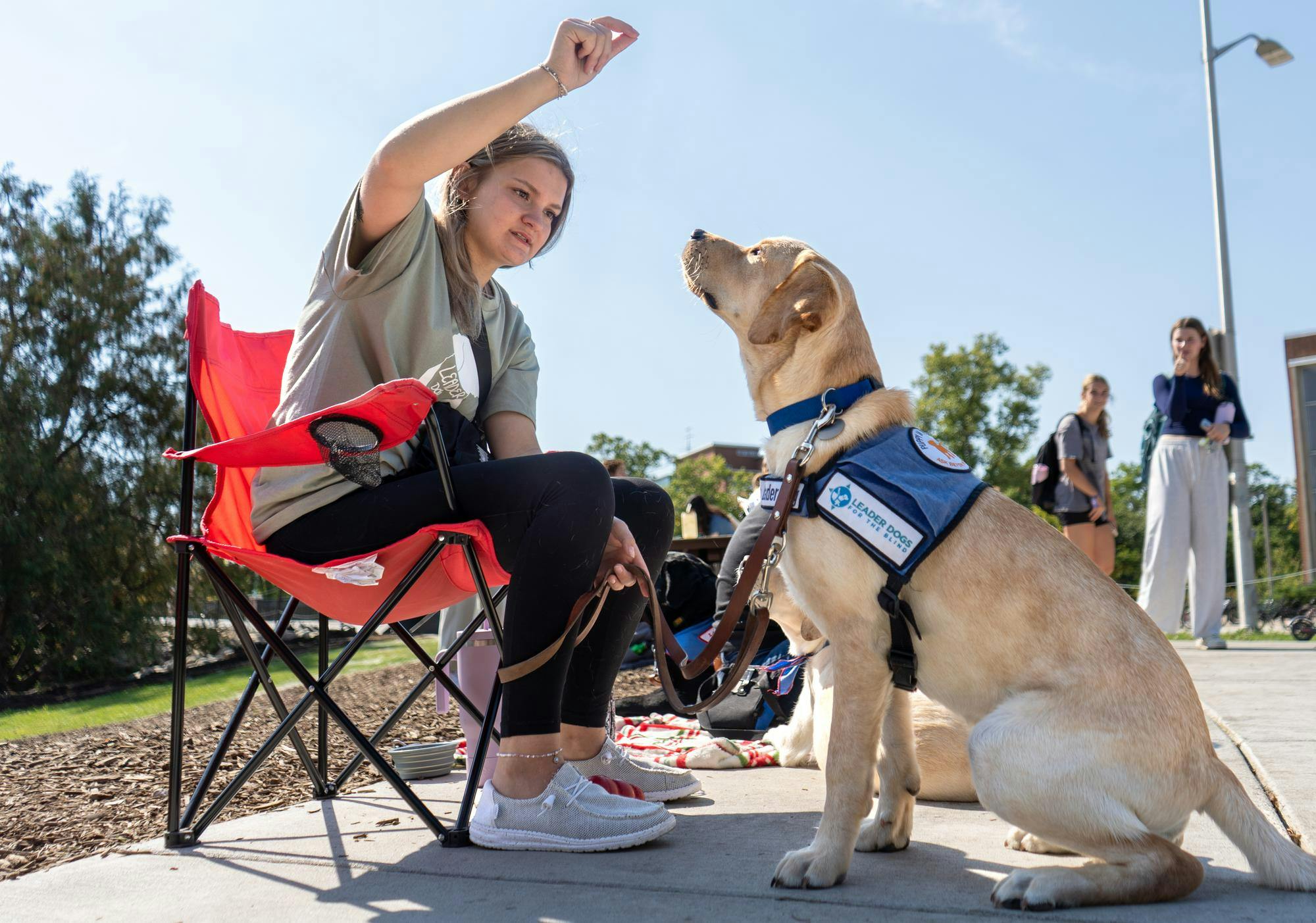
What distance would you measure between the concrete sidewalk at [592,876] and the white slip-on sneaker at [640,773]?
0.06 meters

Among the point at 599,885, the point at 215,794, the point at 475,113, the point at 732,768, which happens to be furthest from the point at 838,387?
the point at 215,794

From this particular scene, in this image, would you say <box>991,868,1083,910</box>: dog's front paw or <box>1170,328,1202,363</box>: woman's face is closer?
<box>991,868,1083,910</box>: dog's front paw

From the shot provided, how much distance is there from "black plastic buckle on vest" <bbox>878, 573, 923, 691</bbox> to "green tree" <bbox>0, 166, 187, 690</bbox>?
12851mm

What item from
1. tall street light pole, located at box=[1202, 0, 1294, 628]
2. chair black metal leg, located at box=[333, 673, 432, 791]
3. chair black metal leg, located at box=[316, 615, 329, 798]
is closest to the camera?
chair black metal leg, located at box=[333, 673, 432, 791]

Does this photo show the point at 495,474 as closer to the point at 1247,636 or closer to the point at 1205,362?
the point at 1205,362

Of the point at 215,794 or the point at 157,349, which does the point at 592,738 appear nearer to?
the point at 215,794

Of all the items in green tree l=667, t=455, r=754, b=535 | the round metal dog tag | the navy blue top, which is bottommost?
the round metal dog tag

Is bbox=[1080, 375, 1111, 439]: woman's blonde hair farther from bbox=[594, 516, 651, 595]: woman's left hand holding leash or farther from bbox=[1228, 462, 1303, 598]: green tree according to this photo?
bbox=[1228, 462, 1303, 598]: green tree

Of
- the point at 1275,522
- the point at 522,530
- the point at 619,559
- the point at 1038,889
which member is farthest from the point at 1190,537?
the point at 1275,522

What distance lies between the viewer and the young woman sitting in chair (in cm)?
244

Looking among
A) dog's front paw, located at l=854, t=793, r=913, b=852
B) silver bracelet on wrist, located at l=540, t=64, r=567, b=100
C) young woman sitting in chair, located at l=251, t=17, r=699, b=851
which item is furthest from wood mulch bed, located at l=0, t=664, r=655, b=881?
silver bracelet on wrist, located at l=540, t=64, r=567, b=100

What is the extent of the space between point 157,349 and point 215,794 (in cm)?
1320

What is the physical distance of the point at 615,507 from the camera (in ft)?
9.51

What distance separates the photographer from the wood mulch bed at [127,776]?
275 cm
